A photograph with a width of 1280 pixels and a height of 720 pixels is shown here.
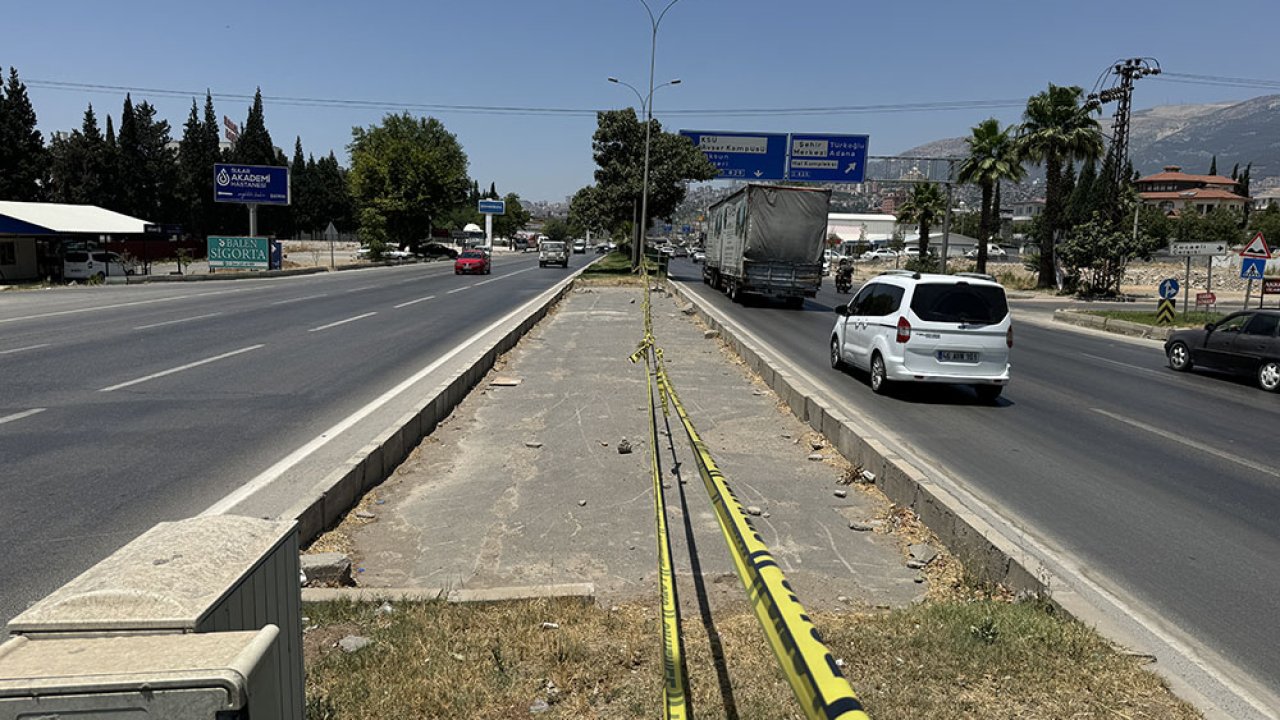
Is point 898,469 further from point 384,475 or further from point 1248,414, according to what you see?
point 1248,414

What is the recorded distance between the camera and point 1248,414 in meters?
12.3

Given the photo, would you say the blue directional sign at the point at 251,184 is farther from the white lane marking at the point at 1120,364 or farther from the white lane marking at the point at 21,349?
the white lane marking at the point at 1120,364

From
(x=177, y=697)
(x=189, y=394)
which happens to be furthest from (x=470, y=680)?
(x=189, y=394)

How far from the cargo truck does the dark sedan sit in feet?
40.3

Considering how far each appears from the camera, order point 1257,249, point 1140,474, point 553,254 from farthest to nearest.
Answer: point 553,254 → point 1257,249 → point 1140,474

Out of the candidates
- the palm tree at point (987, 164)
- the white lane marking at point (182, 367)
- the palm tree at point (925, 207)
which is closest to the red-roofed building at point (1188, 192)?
the palm tree at point (925, 207)

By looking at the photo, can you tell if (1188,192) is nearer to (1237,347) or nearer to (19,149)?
(1237,347)

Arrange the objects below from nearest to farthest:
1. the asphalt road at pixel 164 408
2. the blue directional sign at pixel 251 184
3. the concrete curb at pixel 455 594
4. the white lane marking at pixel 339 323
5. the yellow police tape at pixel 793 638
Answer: the yellow police tape at pixel 793 638 < the concrete curb at pixel 455 594 < the asphalt road at pixel 164 408 < the white lane marking at pixel 339 323 < the blue directional sign at pixel 251 184

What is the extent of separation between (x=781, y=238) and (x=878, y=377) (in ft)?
52.5

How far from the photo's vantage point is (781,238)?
2800cm

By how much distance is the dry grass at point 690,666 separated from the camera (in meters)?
3.54

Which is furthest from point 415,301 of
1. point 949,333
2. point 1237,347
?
point 1237,347

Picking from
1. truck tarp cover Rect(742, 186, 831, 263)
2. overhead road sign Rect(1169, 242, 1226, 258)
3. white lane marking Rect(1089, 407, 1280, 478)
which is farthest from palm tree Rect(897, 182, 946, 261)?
white lane marking Rect(1089, 407, 1280, 478)

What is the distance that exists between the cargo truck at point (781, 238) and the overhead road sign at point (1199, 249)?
40.5 ft
